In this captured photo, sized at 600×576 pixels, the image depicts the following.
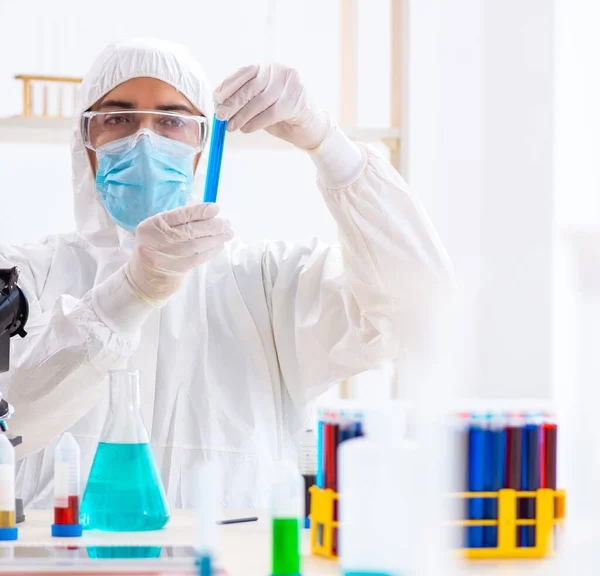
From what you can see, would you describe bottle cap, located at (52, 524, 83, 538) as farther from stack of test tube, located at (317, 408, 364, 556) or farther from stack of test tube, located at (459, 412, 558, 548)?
stack of test tube, located at (459, 412, 558, 548)

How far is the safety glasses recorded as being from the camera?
5.96 ft

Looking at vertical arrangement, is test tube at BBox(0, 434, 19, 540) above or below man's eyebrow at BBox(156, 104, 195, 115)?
below

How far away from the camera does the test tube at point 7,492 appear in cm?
102

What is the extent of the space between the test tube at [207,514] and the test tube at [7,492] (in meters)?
0.34

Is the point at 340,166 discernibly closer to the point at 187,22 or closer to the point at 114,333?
the point at 114,333

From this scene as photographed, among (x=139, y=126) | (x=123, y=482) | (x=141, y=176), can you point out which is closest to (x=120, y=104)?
(x=139, y=126)

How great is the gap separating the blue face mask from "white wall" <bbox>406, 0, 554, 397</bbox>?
59 cm

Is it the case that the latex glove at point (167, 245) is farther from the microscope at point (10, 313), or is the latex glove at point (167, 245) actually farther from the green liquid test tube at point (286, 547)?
the green liquid test tube at point (286, 547)

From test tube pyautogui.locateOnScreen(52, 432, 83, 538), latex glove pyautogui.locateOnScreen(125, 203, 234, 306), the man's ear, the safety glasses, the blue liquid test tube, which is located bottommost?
test tube pyautogui.locateOnScreen(52, 432, 83, 538)

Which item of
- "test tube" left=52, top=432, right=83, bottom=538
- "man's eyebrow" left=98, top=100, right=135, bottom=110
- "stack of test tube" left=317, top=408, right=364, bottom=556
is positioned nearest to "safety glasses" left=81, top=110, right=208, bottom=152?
"man's eyebrow" left=98, top=100, right=135, bottom=110

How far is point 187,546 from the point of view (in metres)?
0.98

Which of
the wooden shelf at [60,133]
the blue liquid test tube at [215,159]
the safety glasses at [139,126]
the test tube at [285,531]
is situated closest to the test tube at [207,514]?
the test tube at [285,531]

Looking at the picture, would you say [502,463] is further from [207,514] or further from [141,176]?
[141,176]

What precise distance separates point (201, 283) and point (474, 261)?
590 millimetres
